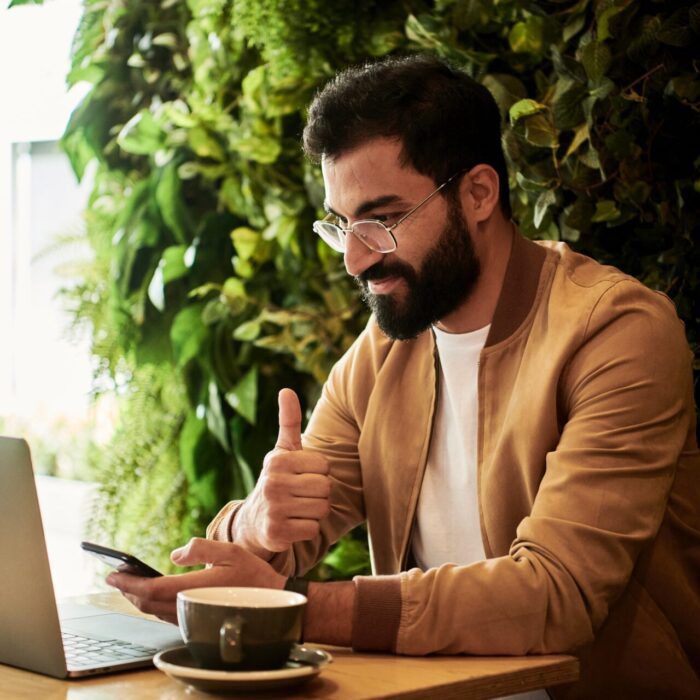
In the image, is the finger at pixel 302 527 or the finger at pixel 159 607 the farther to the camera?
the finger at pixel 302 527

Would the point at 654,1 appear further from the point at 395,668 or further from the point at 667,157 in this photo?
the point at 395,668

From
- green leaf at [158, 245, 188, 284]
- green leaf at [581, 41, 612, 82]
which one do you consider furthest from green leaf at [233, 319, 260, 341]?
green leaf at [581, 41, 612, 82]

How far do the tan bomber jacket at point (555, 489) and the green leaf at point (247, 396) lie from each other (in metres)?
0.85

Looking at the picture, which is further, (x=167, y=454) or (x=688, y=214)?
(x=167, y=454)

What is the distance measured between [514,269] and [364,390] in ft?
1.14

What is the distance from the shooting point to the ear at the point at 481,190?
1816 millimetres

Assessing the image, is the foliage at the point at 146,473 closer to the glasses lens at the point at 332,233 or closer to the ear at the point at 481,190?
the glasses lens at the point at 332,233

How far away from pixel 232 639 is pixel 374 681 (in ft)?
0.58

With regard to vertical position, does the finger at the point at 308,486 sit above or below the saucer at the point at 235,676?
above

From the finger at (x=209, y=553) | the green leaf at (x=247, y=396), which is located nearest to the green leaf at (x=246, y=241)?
the green leaf at (x=247, y=396)

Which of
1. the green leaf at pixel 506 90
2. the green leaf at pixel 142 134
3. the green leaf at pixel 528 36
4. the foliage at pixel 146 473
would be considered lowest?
the foliage at pixel 146 473

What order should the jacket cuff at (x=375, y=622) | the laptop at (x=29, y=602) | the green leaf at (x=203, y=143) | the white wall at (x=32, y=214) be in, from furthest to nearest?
the white wall at (x=32, y=214)
the green leaf at (x=203, y=143)
the jacket cuff at (x=375, y=622)
the laptop at (x=29, y=602)

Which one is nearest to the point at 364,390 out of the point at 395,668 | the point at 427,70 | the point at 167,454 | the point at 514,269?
the point at 514,269

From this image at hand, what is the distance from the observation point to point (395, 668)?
48.5 inches
